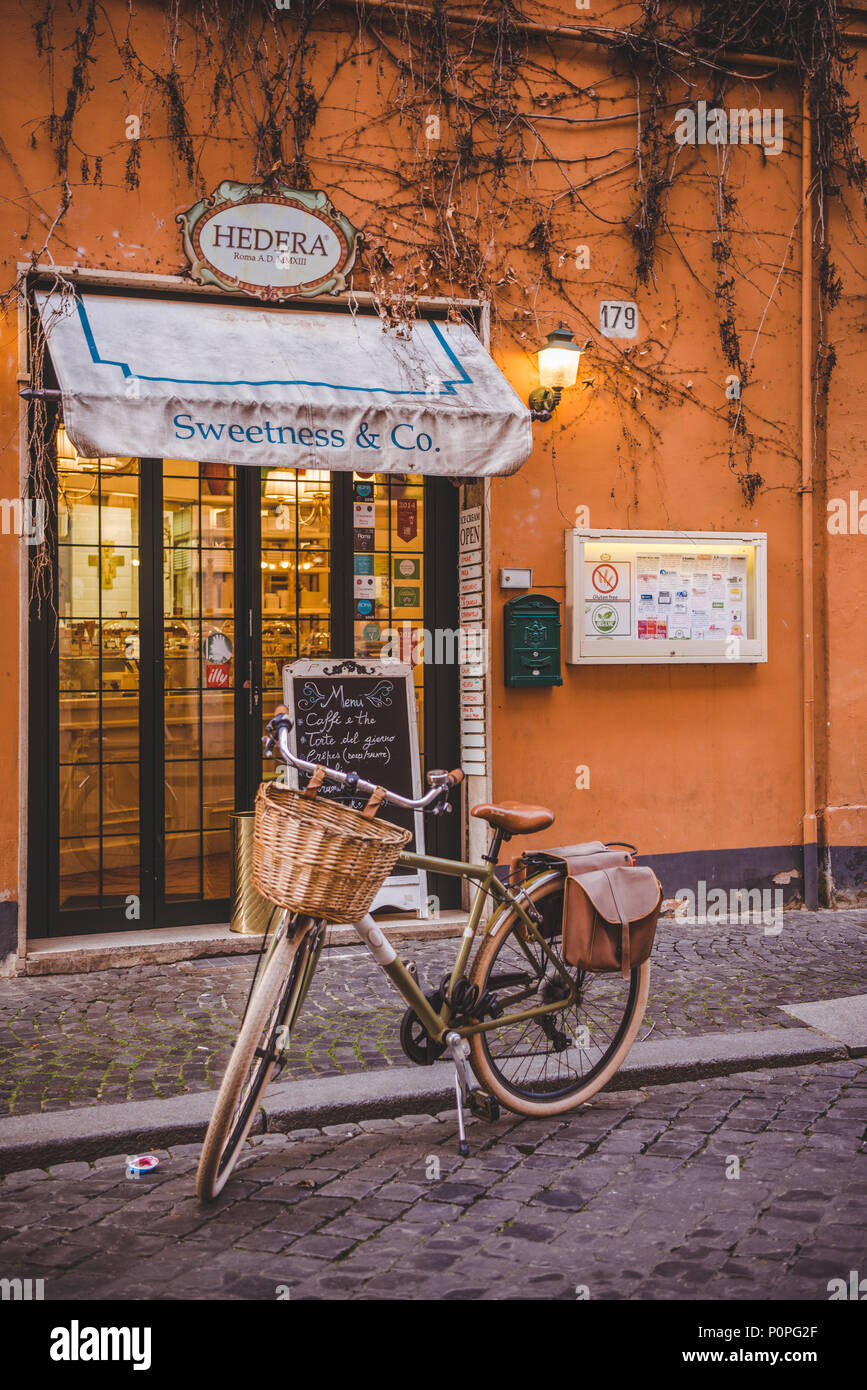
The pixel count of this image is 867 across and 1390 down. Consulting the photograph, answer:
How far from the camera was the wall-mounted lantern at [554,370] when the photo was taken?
23.4 ft

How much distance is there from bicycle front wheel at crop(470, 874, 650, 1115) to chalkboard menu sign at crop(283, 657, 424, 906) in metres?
2.39

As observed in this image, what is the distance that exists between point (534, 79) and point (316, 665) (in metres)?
3.95

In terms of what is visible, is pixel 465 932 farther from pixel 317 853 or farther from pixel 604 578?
pixel 604 578

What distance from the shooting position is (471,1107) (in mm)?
4242

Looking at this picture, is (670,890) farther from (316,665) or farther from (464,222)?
(464,222)

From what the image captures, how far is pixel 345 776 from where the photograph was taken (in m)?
3.65

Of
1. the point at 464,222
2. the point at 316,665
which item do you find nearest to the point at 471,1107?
the point at 316,665

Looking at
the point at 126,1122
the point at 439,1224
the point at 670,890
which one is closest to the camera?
the point at 439,1224

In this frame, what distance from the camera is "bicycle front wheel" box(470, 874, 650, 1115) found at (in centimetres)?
417

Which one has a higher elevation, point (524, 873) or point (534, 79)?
point (534, 79)

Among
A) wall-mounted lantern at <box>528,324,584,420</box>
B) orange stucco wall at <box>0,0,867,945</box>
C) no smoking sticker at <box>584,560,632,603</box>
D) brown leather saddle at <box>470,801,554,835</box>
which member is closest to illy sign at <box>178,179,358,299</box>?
orange stucco wall at <box>0,0,867,945</box>

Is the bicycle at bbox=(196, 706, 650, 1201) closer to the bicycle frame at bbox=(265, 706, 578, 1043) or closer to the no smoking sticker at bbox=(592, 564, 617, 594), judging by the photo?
the bicycle frame at bbox=(265, 706, 578, 1043)

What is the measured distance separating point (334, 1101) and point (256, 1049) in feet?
3.16

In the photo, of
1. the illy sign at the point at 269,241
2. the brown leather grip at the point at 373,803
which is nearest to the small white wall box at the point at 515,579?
the illy sign at the point at 269,241
